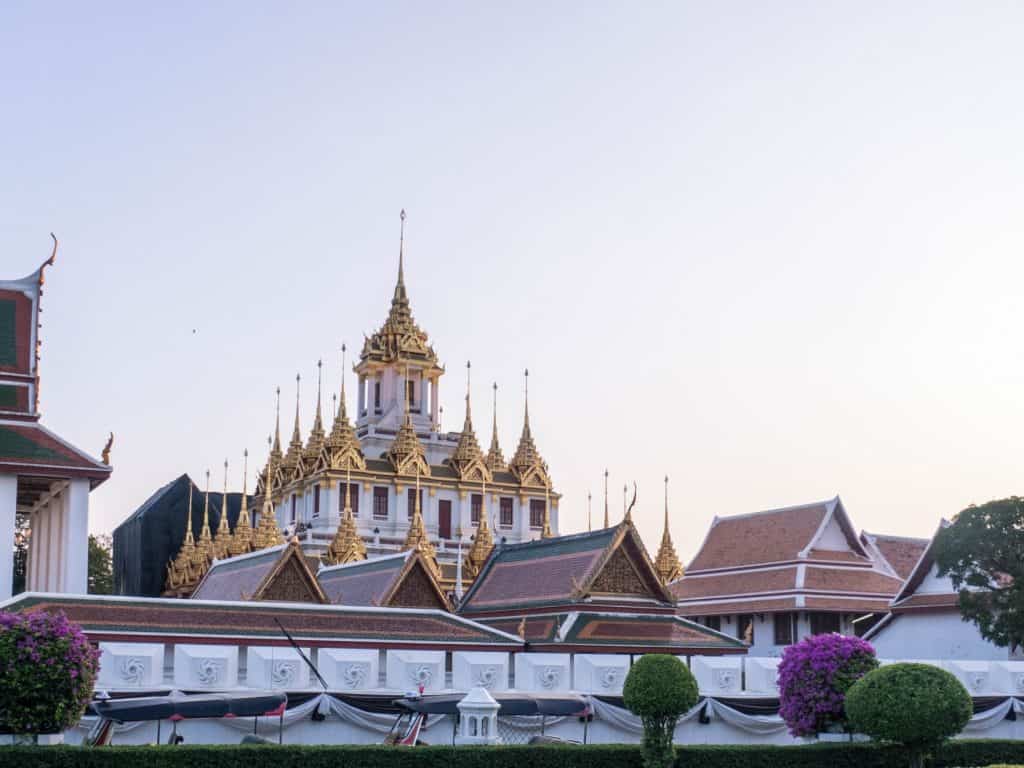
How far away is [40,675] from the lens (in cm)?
1789

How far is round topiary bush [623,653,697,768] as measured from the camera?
20.4 metres

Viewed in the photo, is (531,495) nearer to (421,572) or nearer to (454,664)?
(421,572)

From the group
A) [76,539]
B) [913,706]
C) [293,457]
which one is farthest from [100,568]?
[913,706]

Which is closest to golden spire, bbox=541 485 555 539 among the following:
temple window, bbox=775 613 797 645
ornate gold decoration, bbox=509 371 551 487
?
ornate gold decoration, bbox=509 371 551 487

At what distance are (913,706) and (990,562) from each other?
1651 centimetres

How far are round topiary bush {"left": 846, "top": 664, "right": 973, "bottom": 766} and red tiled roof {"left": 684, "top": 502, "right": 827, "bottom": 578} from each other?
2608 cm

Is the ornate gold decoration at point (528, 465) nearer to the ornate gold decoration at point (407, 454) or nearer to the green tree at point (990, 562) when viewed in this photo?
the ornate gold decoration at point (407, 454)

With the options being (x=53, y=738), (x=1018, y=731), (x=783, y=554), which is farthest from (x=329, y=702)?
(x=783, y=554)

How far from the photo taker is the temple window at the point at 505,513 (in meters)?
64.4

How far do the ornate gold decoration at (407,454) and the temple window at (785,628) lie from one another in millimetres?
20025

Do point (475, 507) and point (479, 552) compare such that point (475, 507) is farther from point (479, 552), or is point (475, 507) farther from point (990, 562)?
point (990, 562)

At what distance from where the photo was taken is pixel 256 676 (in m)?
23.8

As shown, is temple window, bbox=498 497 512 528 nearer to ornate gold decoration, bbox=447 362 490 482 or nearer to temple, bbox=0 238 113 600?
ornate gold decoration, bbox=447 362 490 482

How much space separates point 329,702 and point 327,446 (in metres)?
36.6
